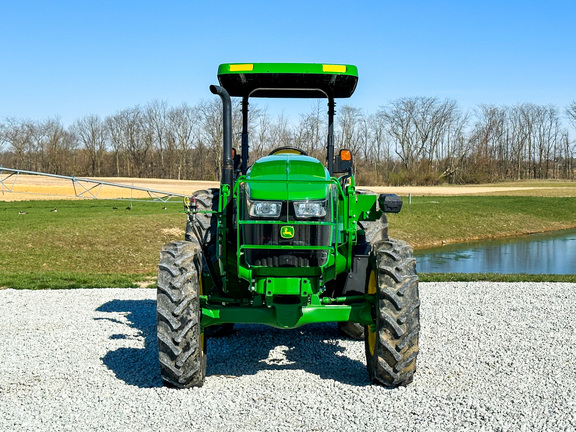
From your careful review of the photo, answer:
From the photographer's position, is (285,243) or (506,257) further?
(506,257)

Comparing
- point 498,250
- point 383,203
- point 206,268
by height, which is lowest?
point 498,250

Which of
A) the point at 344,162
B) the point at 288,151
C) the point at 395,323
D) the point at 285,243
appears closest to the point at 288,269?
the point at 285,243

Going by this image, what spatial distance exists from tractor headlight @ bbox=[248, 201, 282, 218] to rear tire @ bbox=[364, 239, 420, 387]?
1.00 meters

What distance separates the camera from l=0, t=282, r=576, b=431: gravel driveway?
4.71 m

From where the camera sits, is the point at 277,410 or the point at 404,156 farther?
the point at 404,156

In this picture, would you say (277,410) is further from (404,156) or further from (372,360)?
(404,156)

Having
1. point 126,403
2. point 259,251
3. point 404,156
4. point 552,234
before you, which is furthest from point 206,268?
point 404,156

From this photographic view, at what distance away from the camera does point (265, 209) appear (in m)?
5.36

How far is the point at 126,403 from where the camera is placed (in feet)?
16.6

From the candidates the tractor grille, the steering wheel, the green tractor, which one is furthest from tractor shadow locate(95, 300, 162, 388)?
the steering wheel

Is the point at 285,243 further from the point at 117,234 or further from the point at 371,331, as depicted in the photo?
the point at 117,234

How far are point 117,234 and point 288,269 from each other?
48.1 feet

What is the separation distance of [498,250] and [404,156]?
59966 mm

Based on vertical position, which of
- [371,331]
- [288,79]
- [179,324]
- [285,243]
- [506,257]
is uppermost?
[288,79]
